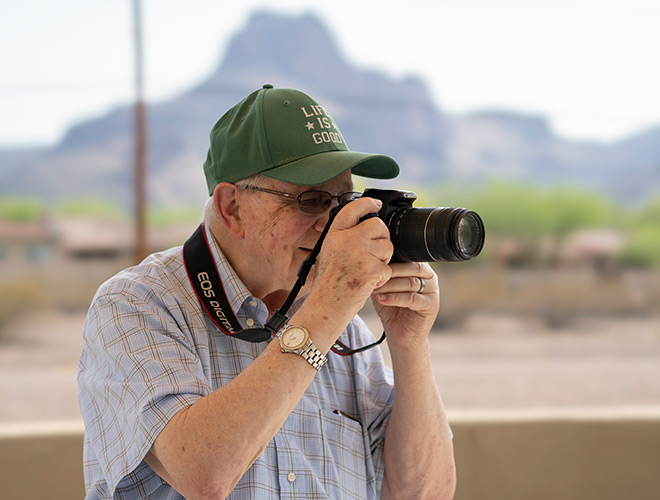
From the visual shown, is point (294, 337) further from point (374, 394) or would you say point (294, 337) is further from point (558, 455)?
point (558, 455)

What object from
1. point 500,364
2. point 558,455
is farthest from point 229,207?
point 500,364

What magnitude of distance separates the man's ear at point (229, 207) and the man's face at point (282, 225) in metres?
0.01

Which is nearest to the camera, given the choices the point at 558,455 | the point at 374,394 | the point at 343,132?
the point at 374,394

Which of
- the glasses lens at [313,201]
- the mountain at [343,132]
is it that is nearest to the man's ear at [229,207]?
the glasses lens at [313,201]

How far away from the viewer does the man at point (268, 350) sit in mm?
967

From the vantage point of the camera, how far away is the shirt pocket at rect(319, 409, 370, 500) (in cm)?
120

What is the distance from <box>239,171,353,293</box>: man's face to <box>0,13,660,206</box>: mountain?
389cm

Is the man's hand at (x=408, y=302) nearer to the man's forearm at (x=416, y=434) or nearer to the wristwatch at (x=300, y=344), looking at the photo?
the man's forearm at (x=416, y=434)

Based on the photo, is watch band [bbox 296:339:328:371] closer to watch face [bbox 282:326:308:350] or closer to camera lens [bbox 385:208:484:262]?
watch face [bbox 282:326:308:350]

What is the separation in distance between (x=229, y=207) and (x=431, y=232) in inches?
13.9

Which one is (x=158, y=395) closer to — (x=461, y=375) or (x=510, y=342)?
(x=461, y=375)

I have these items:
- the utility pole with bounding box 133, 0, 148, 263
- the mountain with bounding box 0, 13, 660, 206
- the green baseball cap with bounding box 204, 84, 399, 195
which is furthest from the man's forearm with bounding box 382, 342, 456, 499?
the mountain with bounding box 0, 13, 660, 206

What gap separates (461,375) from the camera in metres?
4.91

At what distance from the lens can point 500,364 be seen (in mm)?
5281
